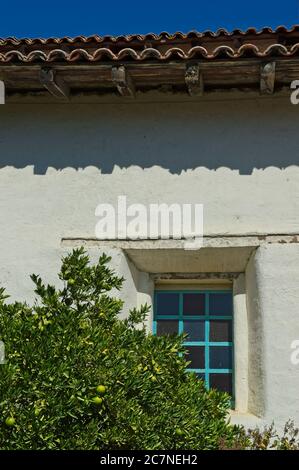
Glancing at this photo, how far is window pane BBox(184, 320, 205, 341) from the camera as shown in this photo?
510cm

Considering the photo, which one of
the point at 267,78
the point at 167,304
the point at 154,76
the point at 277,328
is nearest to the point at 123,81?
the point at 154,76

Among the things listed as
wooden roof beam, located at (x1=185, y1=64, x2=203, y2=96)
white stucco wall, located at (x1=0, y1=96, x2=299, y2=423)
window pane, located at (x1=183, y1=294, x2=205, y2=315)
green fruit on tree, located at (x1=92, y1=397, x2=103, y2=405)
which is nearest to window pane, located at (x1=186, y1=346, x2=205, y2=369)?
window pane, located at (x1=183, y1=294, x2=205, y2=315)

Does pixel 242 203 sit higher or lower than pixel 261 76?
lower

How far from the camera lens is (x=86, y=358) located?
2.92 meters

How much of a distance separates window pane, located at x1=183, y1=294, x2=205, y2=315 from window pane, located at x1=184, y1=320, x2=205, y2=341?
88 mm

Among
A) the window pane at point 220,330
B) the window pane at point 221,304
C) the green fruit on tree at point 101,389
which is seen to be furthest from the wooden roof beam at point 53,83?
the green fruit on tree at point 101,389

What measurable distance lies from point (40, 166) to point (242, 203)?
1949mm

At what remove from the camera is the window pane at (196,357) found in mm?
5035

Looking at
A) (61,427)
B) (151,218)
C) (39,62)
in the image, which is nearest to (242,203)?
(151,218)

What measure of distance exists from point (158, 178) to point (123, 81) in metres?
0.92

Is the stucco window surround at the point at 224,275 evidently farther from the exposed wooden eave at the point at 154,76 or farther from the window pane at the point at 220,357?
the exposed wooden eave at the point at 154,76

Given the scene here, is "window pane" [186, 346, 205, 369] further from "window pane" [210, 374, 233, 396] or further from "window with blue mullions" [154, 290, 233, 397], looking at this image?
"window pane" [210, 374, 233, 396]

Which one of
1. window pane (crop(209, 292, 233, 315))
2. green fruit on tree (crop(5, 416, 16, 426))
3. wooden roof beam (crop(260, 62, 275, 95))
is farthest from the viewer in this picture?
window pane (crop(209, 292, 233, 315))
